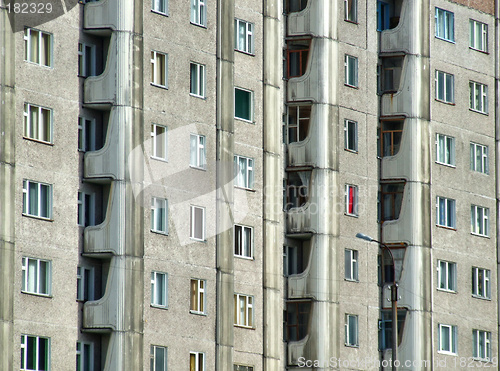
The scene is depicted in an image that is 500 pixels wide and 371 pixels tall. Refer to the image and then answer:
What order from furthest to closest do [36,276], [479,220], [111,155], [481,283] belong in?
[479,220] → [481,283] → [111,155] → [36,276]

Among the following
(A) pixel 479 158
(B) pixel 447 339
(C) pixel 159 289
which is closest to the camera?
(C) pixel 159 289

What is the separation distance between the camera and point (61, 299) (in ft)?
190

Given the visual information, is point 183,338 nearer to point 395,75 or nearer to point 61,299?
point 61,299

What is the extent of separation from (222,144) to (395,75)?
1398cm

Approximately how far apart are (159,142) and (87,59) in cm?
423

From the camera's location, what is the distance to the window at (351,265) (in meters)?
71.8

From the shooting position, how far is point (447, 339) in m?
75.8

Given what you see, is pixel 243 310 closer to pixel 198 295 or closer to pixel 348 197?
pixel 198 295

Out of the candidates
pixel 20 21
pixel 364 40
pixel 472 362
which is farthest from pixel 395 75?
pixel 20 21

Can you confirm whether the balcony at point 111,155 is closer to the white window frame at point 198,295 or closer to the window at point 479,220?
the white window frame at point 198,295

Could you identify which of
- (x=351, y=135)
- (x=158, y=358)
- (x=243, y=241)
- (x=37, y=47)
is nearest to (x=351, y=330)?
(x=243, y=241)

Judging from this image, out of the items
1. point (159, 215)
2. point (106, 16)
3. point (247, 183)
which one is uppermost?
point (106, 16)

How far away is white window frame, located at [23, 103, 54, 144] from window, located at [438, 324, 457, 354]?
82.1ft

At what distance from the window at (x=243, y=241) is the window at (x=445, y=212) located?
488 inches
